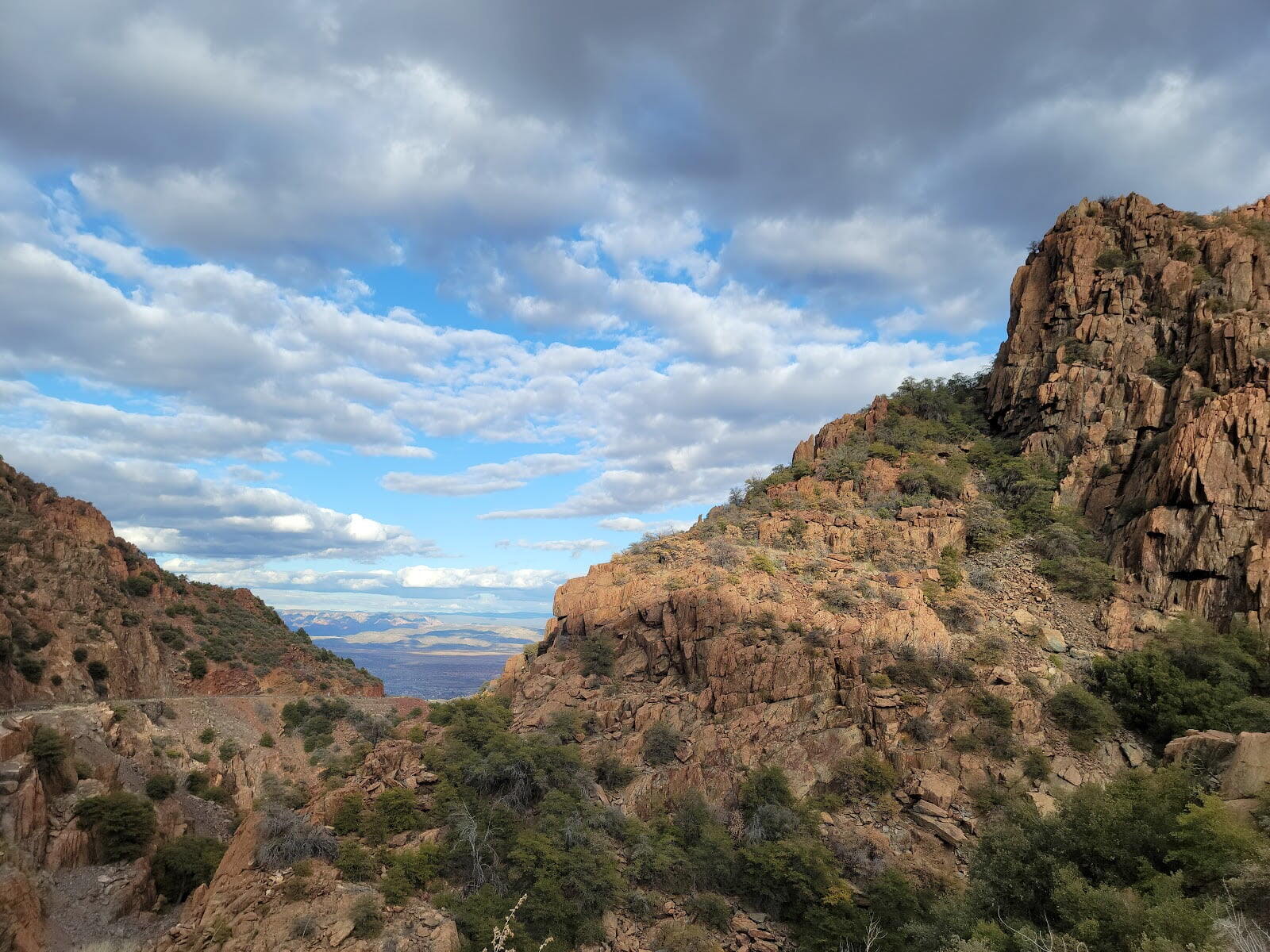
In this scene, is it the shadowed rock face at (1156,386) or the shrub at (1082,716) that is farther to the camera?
the shadowed rock face at (1156,386)

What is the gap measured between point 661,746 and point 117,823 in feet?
76.1

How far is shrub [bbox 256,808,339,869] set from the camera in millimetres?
22734

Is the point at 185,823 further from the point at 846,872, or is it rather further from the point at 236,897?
the point at 846,872

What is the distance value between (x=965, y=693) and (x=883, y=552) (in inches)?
439

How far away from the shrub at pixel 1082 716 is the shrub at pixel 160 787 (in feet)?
136

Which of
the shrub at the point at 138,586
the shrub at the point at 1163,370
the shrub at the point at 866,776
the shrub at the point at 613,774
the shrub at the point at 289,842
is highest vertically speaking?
the shrub at the point at 1163,370

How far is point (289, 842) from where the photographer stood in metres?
23.0

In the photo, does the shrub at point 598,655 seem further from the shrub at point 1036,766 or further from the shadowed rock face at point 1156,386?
the shadowed rock face at point 1156,386

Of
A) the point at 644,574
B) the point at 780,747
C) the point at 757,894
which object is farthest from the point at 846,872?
the point at 644,574

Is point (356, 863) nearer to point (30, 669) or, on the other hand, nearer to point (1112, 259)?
point (30, 669)

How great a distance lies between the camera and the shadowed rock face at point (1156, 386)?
2897 cm

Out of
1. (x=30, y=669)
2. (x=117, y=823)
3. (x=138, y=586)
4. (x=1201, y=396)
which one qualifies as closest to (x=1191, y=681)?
(x=1201, y=396)

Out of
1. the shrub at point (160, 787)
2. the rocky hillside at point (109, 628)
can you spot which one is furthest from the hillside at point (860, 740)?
the rocky hillside at point (109, 628)

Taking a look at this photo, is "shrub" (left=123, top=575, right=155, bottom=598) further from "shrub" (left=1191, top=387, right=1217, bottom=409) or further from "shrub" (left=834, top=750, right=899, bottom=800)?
"shrub" (left=1191, top=387, right=1217, bottom=409)
